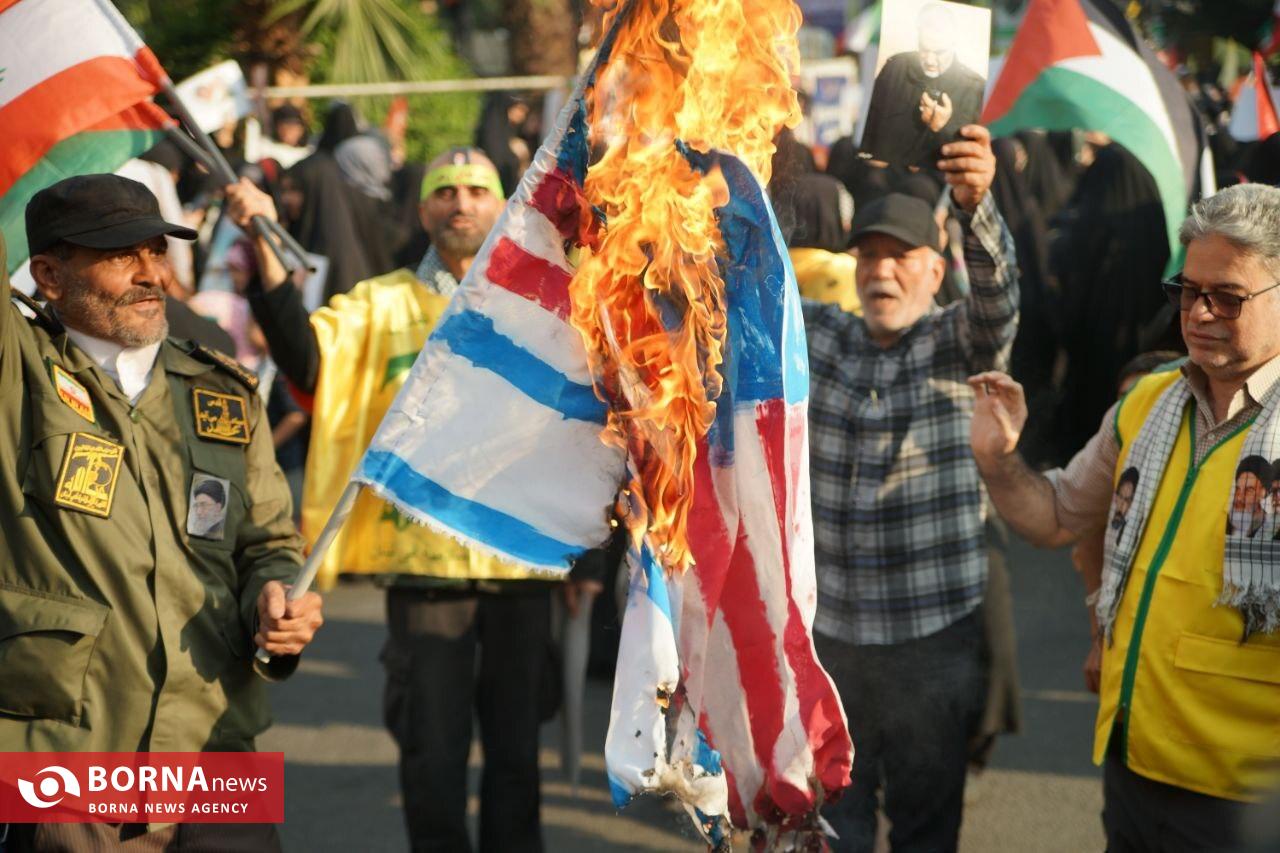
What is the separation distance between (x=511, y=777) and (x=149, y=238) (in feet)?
7.40

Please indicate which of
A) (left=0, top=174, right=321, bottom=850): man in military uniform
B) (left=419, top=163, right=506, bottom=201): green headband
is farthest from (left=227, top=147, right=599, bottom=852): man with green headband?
(left=0, top=174, right=321, bottom=850): man in military uniform

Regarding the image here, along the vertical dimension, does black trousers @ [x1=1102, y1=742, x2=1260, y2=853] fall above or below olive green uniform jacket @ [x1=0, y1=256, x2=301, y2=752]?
below

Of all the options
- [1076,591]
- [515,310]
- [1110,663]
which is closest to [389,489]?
[515,310]

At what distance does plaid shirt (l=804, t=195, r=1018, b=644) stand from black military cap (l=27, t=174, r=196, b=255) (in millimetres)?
2193

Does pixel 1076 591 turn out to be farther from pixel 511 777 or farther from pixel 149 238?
pixel 149 238

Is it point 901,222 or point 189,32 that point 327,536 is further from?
point 189,32

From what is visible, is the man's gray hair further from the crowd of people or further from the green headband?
the green headband

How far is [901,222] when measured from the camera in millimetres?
4875

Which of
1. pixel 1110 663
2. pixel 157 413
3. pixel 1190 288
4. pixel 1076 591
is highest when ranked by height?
pixel 1190 288

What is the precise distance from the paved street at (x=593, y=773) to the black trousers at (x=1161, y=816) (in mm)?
1994

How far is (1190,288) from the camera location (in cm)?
367

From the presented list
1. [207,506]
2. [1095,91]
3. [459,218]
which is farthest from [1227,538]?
[1095,91]

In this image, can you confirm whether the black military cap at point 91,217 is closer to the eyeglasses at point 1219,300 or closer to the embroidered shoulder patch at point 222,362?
the embroidered shoulder patch at point 222,362

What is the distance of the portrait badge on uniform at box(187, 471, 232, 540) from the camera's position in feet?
12.4
